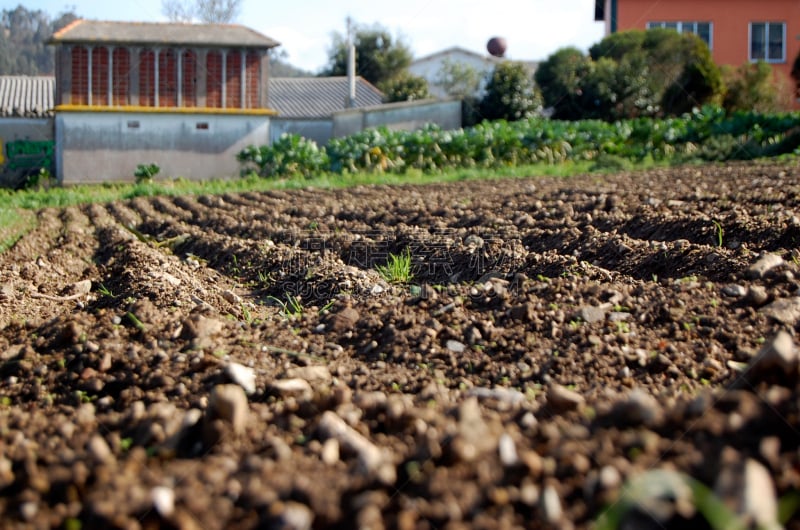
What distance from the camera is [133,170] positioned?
22.4 meters

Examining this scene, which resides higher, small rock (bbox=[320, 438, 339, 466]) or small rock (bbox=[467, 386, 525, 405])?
small rock (bbox=[320, 438, 339, 466])

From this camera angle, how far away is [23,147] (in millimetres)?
23406

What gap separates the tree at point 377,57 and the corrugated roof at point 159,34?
767 inches

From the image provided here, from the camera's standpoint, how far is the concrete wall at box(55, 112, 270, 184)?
72.9ft

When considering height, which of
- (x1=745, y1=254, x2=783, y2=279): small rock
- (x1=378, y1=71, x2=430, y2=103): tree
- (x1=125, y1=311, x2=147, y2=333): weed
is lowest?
(x1=125, y1=311, x2=147, y2=333): weed

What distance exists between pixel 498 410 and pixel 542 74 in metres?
27.1

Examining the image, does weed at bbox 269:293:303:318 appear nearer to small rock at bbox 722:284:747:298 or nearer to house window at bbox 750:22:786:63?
small rock at bbox 722:284:747:298

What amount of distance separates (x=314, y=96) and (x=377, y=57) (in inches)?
429

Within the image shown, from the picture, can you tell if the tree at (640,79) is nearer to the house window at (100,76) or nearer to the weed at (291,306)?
the house window at (100,76)

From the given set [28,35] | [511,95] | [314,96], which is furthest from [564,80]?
[28,35]

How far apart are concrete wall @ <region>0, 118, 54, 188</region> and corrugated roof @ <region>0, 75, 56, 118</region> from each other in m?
4.94

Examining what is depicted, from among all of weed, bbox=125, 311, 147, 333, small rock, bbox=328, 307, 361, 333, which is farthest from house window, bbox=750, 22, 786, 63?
weed, bbox=125, 311, 147, 333

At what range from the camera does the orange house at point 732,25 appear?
30938mm

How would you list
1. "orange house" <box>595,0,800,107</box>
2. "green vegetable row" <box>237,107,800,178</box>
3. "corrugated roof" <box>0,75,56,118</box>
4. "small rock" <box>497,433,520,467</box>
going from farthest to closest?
"orange house" <box>595,0,800,107</box>, "corrugated roof" <box>0,75,56,118</box>, "green vegetable row" <box>237,107,800,178</box>, "small rock" <box>497,433,520,467</box>
